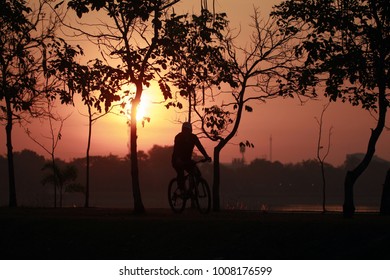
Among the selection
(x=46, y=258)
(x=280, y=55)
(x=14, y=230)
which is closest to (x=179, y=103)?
(x=280, y=55)

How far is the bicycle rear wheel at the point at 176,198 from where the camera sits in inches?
878

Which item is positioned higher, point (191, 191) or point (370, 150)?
point (370, 150)

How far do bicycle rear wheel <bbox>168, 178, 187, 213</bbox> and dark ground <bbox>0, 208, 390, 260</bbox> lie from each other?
3822 millimetres

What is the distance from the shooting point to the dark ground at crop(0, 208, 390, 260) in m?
15.1

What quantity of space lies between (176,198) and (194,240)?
6.41 meters

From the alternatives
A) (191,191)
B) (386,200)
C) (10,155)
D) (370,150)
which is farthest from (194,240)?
(10,155)

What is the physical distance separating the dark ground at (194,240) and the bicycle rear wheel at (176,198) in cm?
382

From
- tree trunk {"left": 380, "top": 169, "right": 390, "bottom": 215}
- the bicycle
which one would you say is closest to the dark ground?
the bicycle

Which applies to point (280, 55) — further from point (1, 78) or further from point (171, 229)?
point (171, 229)

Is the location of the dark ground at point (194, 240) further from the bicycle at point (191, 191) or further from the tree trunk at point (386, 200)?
the tree trunk at point (386, 200)

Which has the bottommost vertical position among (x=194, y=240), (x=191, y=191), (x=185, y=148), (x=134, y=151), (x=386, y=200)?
(x=194, y=240)

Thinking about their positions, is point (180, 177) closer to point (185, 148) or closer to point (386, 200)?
point (185, 148)

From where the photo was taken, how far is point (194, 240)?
1620cm

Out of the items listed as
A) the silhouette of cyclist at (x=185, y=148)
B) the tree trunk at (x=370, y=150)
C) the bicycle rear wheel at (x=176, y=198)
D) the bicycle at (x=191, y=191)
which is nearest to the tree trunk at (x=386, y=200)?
the tree trunk at (x=370, y=150)
